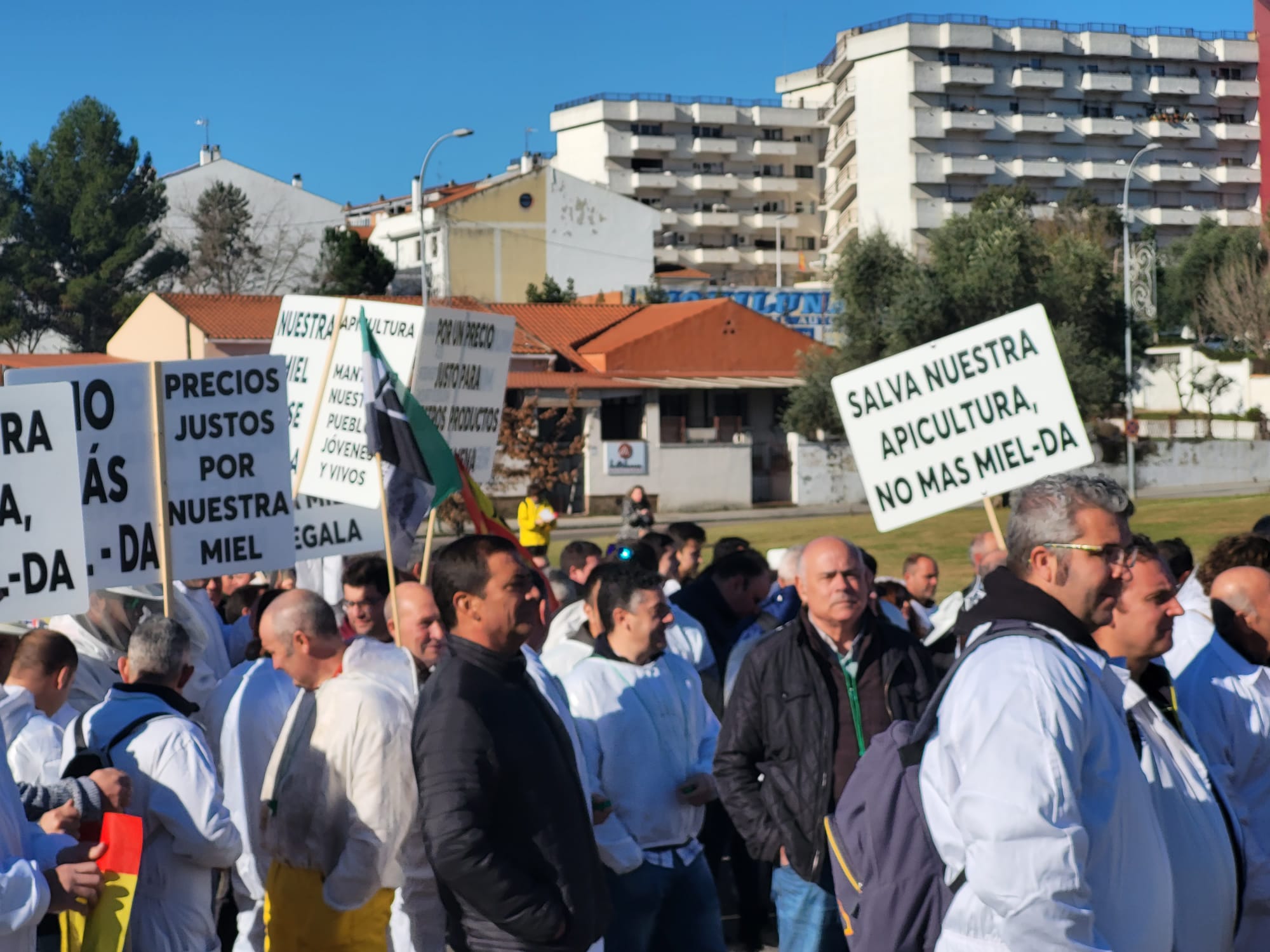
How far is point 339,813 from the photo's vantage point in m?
5.07

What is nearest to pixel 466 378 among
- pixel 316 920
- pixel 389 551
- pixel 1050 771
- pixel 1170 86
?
pixel 389 551

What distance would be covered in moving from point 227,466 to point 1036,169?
3655 inches

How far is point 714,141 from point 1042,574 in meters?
97.2

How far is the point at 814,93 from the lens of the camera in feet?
346

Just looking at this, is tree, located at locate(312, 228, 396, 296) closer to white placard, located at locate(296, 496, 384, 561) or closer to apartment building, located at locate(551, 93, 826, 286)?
apartment building, located at locate(551, 93, 826, 286)

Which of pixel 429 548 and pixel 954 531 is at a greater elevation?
pixel 429 548

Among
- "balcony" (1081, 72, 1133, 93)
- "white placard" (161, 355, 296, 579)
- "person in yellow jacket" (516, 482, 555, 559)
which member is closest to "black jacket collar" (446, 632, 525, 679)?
"white placard" (161, 355, 296, 579)

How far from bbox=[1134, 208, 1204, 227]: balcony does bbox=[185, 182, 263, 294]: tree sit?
52457 millimetres

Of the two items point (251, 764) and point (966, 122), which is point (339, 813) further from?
point (966, 122)

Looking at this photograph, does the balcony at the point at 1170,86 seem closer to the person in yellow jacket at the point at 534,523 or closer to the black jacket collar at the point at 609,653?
the person in yellow jacket at the point at 534,523

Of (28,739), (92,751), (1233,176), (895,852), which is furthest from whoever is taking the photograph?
(1233,176)

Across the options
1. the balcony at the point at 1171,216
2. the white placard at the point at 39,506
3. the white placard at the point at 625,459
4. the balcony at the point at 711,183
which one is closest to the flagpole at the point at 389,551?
the white placard at the point at 39,506

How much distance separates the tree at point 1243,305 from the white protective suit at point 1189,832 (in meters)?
60.3

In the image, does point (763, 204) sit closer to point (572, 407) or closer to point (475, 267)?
point (475, 267)
